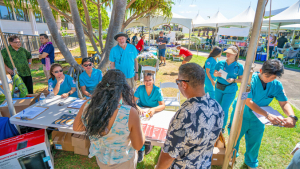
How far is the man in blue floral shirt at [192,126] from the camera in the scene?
3.71ft

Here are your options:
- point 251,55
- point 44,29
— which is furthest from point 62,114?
point 44,29

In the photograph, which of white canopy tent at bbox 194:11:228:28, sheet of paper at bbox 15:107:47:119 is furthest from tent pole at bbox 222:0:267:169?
white canopy tent at bbox 194:11:228:28

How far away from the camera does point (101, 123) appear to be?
1.25m

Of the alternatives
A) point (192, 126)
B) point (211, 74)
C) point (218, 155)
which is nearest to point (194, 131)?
point (192, 126)

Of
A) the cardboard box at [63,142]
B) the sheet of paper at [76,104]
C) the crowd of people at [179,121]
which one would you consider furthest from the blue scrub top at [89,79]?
the crowd of people at [179,121]

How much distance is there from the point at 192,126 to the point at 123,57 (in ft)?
9.96

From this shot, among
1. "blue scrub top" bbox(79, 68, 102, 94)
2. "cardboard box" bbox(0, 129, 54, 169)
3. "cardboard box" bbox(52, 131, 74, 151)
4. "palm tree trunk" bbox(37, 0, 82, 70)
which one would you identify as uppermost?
"palm tree trunk" bbox(37, 0, 82, 70)

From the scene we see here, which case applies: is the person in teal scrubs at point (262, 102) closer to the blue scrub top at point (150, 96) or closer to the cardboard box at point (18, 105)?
the blue scrub top at point (150, 96)

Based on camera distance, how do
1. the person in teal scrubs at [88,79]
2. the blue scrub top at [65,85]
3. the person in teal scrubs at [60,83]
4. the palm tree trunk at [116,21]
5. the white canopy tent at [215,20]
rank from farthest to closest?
the white canopy tent at [215,20] → the palm tree trunk at [116,21] → the person in teal scrubs at [88,79] → the blue scrub top at [65,85] → the person in teal scrubs at [60,83]

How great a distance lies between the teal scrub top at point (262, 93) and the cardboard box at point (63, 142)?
2.98 metres

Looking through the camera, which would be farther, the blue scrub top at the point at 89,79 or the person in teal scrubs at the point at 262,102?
the blue scrub top at the point at 89,79

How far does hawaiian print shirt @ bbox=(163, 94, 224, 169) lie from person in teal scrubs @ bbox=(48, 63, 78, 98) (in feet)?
9.04

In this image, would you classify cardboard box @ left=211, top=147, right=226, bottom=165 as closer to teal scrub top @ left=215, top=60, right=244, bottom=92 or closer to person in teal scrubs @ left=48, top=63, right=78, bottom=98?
teal scrub top @ left=215, top=60, right=244, bottom=92

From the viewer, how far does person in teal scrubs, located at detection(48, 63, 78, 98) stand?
319 cm
